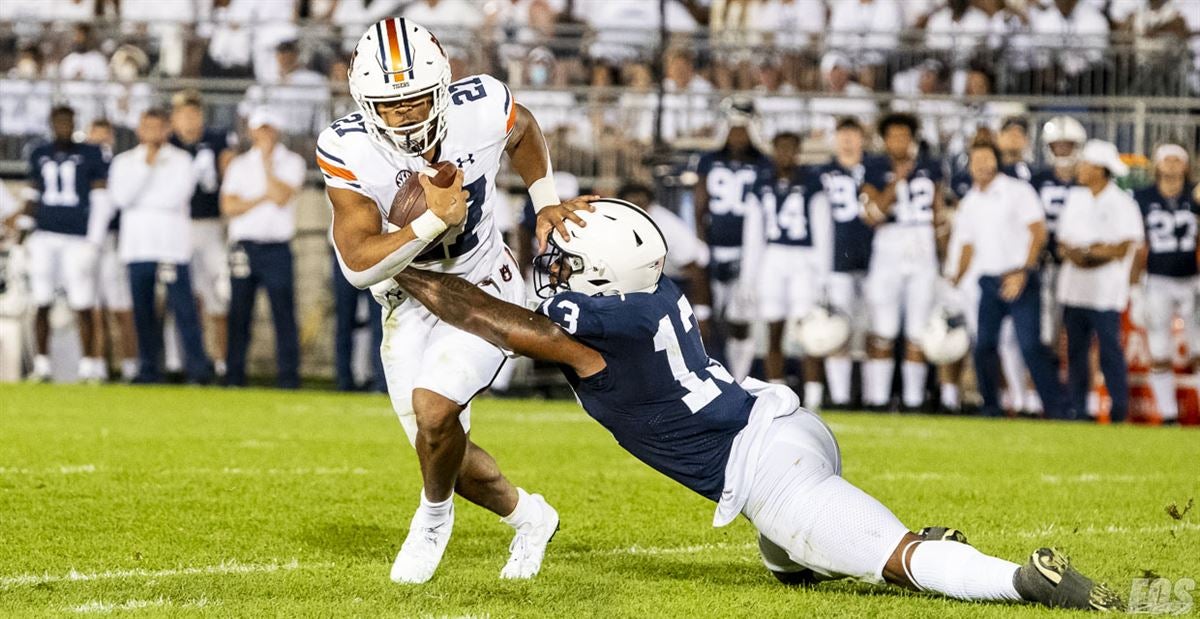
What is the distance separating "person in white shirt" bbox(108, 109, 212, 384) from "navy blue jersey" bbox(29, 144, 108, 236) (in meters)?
0.23

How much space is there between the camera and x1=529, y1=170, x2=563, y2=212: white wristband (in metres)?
5.20

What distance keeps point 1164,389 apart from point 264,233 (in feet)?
22.1

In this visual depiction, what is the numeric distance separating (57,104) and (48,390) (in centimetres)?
321

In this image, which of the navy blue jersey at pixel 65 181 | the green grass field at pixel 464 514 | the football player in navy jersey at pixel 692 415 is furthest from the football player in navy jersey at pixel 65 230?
the football player in navy jersey at pixel 692 415

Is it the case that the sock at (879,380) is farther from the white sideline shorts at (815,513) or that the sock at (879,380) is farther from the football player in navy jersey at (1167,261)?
the white sideline shorts at (815,513)

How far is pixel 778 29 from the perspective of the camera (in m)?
14.5

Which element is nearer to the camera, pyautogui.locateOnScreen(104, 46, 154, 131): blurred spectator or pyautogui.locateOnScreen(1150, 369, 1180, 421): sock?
pyautogui.locateOnScreen(1150, 369, 1180, 421): sock

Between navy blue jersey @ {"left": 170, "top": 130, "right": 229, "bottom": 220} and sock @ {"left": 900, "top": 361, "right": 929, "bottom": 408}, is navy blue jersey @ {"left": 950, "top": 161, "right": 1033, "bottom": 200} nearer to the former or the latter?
sock @ {"left": 900, "top": 361, "right": 929, "bottom": 408}

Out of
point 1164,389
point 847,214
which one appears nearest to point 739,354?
point 847,214

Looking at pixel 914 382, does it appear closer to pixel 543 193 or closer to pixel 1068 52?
pixel 1068 52

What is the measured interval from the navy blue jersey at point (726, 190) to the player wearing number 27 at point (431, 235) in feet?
22.7

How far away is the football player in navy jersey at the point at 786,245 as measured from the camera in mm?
12141

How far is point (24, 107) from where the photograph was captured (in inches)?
559

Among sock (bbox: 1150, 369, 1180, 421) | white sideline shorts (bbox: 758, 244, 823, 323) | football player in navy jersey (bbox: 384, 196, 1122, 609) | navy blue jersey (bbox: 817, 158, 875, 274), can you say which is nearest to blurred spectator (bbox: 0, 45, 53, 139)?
white sideline shorts (bbox: 758, 244, 823, 323)
